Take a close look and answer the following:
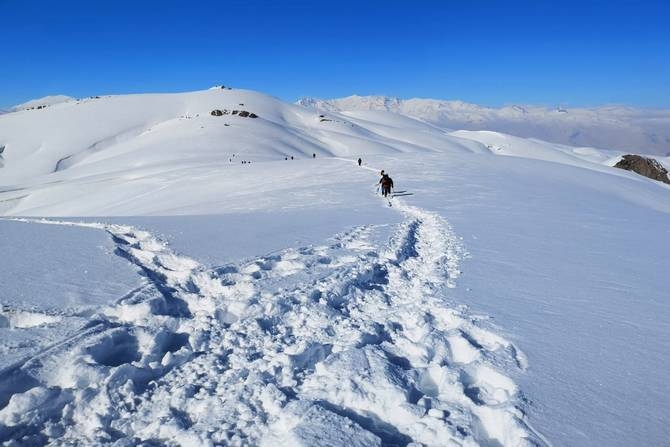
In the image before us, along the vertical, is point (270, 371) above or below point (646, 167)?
below

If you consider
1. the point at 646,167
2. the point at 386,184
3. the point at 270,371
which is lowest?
the point at 270,371

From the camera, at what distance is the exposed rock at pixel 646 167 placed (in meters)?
79.9

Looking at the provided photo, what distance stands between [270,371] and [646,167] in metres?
97.8

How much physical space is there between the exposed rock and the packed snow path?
303 feet

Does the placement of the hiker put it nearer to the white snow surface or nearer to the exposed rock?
the white snow surface

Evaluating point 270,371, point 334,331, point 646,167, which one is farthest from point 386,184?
point 646,167

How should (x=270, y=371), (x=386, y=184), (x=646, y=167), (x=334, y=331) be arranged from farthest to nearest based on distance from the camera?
(x=646, y=167)
(x=386, y=184)
(x=334, y=331)
(x=270, y=371)

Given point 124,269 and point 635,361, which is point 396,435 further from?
point 124,269

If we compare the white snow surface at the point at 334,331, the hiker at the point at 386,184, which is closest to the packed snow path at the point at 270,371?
the white snow surface at the point at 334,331

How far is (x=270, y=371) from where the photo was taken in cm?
509

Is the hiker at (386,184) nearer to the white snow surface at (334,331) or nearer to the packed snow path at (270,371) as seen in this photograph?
the white snow surface at (334,331)

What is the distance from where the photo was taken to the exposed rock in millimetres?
79875

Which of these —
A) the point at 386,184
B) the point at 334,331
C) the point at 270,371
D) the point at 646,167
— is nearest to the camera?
the point at 270,371

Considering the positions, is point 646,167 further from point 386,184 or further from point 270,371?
point 270,371
